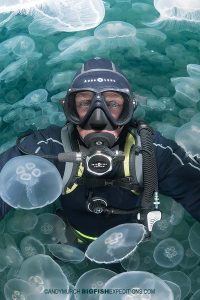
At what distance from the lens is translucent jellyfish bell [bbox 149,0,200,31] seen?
4508mm

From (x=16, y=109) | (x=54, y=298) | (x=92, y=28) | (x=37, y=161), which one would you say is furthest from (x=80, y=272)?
(x=92, y=28)

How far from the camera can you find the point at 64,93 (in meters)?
4.88

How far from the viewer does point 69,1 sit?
4.51 m

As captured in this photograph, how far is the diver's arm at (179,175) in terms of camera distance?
125 inches

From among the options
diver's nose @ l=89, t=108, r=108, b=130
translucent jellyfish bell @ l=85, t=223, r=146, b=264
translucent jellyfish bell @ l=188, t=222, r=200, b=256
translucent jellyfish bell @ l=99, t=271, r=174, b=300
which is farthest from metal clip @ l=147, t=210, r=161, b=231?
translucent jellyfish bell @ l=188, t=222, r=200, b=256

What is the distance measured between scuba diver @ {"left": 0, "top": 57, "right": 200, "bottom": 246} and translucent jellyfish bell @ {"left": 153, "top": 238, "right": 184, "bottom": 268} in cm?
79

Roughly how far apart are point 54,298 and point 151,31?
3.12 metres

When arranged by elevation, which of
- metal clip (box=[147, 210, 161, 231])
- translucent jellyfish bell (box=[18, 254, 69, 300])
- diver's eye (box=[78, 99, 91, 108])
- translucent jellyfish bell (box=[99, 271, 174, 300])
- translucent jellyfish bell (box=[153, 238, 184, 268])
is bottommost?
translucent jellyfish bell (box=[153, 238, 184, 268])

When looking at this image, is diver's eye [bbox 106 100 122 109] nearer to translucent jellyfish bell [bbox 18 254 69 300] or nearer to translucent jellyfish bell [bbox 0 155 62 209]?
translucent jellyfish bell [bbox 0 155 62 209]

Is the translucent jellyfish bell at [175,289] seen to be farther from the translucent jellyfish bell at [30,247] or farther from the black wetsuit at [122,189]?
the translucent jellyfish bell at [30,247]

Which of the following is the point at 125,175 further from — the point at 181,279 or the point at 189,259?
the point at 189,259

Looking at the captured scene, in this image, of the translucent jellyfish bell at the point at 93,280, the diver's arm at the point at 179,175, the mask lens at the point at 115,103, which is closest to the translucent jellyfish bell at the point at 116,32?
the mask lens at the point at 115,103

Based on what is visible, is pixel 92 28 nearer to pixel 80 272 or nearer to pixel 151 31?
pixel 151 31

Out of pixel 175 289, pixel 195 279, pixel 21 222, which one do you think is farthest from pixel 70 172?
pixel 195 279
